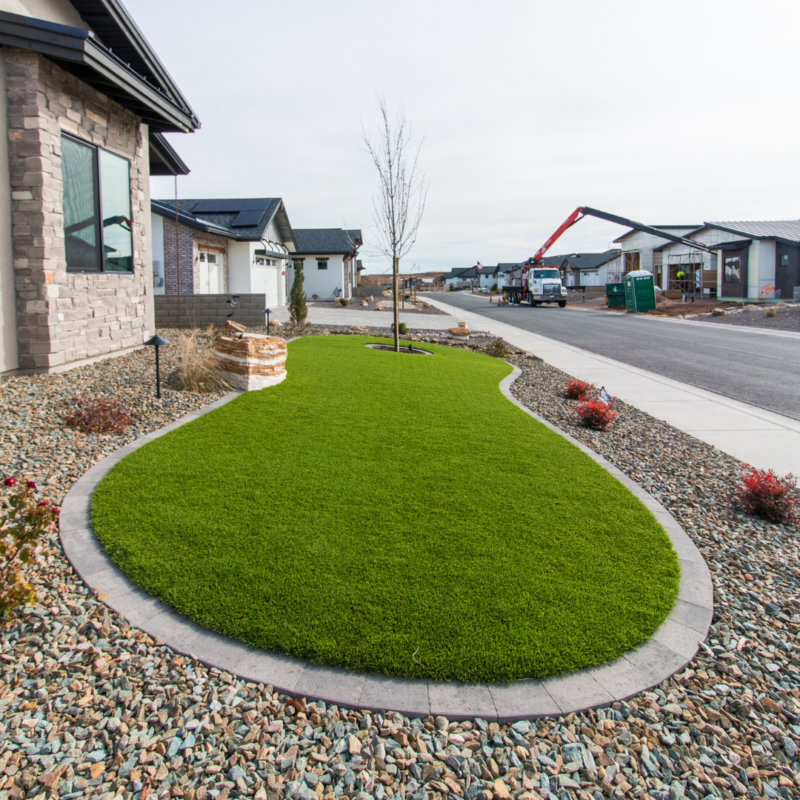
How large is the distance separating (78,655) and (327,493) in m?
2.19

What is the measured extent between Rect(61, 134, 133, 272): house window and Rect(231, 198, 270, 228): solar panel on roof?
15.9 meters

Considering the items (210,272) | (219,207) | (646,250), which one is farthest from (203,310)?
(646,250)

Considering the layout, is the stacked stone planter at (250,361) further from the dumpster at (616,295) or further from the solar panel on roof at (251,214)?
the dumpster at (616,295)

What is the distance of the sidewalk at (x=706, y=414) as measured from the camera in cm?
697

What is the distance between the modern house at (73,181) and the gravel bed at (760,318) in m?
21.6

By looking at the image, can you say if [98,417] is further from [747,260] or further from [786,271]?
[747,260]

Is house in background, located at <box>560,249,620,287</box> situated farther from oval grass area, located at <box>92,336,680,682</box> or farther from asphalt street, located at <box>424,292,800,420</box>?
oval grass area, located at <box>92,336,680,682</box>

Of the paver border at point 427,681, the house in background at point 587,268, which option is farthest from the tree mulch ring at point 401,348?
the house in background at point 587,268

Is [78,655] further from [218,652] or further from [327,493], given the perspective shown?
[327,493]

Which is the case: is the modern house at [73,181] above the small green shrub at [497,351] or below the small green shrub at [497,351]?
above

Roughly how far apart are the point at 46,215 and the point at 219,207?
21.1 meters

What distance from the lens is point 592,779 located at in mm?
2416

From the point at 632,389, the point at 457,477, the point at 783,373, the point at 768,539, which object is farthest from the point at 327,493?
the point at 783,373

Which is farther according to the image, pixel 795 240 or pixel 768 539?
pixel 795 240
